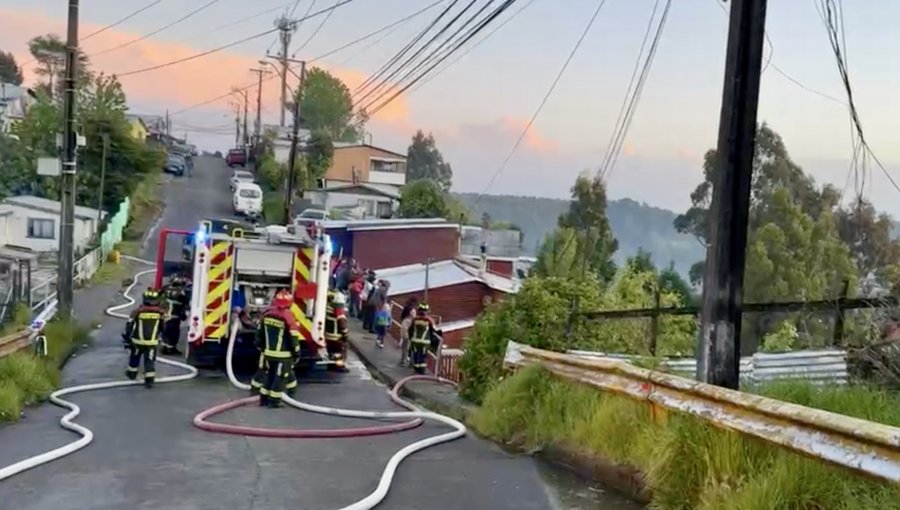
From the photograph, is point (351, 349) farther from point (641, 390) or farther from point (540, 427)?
point (641, 390)

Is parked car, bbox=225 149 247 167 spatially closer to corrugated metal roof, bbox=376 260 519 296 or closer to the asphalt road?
corrugated metal roof, bbox=376 260 519 296

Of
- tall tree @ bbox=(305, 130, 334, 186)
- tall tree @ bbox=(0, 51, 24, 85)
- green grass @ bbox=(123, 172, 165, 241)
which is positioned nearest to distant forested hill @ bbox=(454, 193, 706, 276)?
tall tree @ bbox=(305, 130, 334, 186)

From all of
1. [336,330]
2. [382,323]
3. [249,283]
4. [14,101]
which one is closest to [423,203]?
[382,323]

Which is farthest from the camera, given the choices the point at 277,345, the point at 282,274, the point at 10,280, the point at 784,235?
the point at 784,235

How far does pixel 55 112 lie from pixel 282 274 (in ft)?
135

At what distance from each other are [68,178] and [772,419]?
18827 millimetres

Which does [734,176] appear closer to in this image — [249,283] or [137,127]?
[249,283]

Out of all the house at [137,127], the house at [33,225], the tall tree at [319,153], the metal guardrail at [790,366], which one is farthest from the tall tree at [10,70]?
the metal guardrail at [790,366]

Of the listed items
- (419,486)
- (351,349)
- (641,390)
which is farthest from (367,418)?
(351,349)

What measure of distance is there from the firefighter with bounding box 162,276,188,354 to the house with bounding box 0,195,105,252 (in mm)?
23553

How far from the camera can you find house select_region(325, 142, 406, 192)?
8375cm

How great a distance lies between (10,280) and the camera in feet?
69.5

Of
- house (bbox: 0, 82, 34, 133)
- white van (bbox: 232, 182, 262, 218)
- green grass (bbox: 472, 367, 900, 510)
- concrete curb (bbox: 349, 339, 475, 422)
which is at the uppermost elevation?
house (bbox: 0, 82, 34, 133)

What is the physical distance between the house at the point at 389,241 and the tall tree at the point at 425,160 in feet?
224
